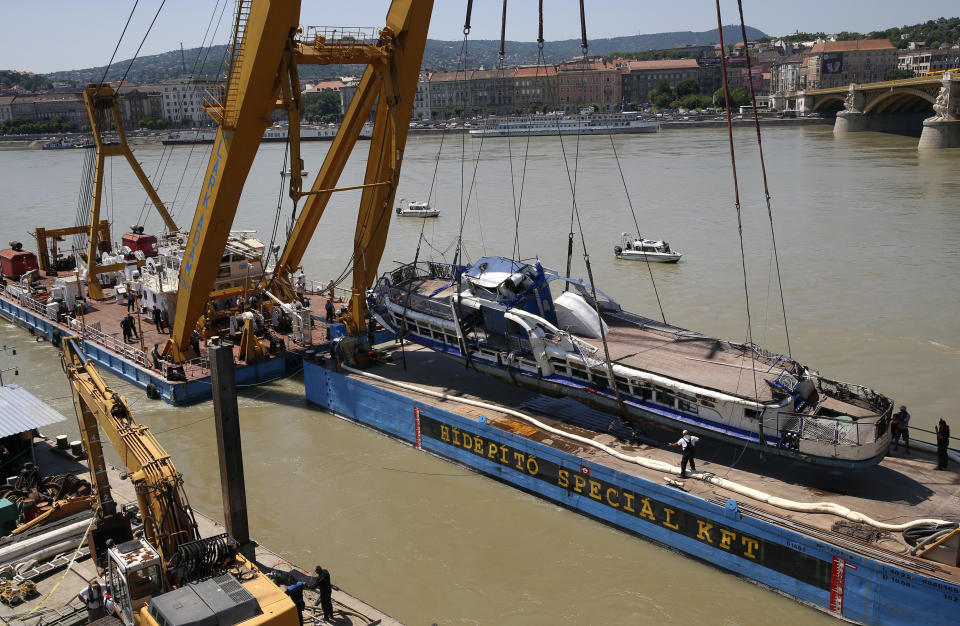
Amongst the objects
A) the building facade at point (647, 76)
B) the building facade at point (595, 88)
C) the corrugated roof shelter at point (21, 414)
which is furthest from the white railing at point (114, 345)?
the building facade at point (647, 76)

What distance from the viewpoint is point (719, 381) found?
15.0m

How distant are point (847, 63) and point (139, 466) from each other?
19538cm

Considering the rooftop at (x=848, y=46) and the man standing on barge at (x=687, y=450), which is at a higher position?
the rooftop at (x=848, y=46)

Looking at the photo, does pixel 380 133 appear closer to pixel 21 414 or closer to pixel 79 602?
pixel 21 414

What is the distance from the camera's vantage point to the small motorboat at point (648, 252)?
3650 centimetres

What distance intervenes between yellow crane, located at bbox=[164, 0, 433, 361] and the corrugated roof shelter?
20.5 ft

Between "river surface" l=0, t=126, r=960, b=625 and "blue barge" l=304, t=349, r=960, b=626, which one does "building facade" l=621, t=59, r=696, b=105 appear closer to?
"river surface" l=0, t=126, r=960, b=625

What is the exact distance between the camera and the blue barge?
11.6 meters

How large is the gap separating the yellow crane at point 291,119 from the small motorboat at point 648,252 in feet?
53.4

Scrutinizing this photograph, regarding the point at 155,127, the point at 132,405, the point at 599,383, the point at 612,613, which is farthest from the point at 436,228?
the point at 155,127

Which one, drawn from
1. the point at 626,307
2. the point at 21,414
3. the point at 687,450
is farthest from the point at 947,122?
the point at 21,414

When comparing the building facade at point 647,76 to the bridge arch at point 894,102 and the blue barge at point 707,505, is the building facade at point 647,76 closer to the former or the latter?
the bridge arch at point 894,102

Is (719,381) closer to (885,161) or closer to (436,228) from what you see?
(436,228)

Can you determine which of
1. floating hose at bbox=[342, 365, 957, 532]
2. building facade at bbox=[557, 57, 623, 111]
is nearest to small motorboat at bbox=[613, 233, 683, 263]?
floating hose at bbox=[342, 365, 957, 532]
